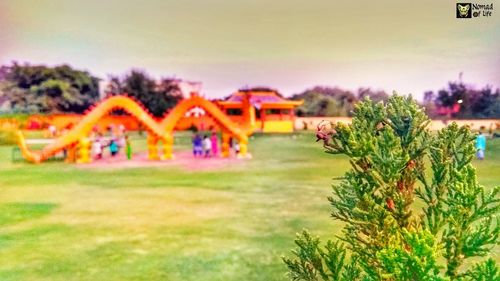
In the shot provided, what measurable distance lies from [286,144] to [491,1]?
4.34ft

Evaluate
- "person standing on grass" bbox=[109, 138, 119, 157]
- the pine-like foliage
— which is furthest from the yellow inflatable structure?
the pine-like foliage

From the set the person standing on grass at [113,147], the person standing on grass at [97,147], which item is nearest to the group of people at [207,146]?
the person standing on grass at [113,147]

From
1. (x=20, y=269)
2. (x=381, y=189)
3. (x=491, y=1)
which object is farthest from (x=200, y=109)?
(x=381, y=189)

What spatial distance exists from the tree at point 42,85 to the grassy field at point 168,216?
1.07ft

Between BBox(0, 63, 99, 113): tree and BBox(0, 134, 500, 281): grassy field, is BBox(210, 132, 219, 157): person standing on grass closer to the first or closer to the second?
BBox(0, 134, 500, 281): grassy field

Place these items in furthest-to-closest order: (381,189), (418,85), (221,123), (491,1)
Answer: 1. (221,123)
2. (418,85)
3. (491,1)
4. (381,189)

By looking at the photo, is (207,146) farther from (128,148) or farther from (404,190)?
(404,190)

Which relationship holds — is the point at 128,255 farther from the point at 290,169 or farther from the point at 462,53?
the point at 462,53

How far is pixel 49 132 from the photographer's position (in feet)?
10.9

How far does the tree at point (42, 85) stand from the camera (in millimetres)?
2646

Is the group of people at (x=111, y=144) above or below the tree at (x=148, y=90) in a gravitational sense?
below

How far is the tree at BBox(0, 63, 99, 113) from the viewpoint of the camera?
2646mm

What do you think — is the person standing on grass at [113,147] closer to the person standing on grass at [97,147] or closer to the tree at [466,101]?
the person standing on grass at [97,147]

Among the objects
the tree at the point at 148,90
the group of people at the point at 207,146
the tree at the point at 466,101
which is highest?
the tree at the point at 148,90
